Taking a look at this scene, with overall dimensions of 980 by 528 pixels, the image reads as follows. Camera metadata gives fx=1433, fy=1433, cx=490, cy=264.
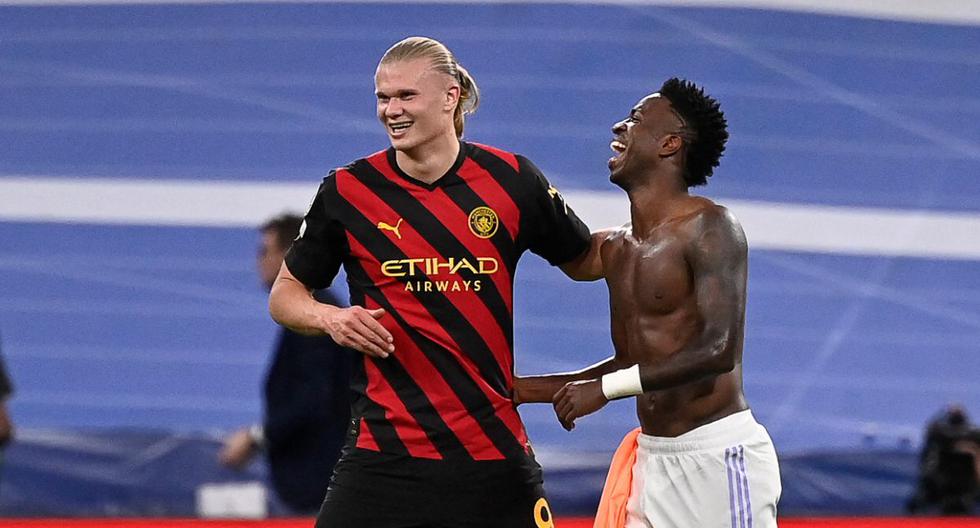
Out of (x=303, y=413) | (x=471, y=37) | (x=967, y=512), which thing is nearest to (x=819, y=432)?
(x=967, y=512)

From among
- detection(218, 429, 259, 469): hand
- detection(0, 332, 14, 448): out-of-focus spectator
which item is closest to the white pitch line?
detection(0, 332, 14, 448): out-of-focus spectator

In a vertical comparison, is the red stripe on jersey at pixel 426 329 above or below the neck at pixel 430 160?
below

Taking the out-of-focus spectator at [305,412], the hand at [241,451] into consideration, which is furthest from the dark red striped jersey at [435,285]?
the hand at [241,451]

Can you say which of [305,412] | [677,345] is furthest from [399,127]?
[305,412]

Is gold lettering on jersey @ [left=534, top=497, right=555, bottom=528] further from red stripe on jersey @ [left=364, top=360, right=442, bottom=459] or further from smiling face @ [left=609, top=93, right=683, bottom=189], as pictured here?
smiling face @ [left=609, top=93, right=683, bottom=189]

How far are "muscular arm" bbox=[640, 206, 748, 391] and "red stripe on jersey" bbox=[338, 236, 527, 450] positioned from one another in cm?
30

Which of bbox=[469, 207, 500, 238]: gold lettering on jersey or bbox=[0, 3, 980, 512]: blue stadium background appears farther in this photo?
bbox=[0, 3, 980, 512]: blue stadium background

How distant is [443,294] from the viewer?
115 inches

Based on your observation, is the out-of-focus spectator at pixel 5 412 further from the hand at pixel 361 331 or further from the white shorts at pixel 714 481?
the white shorts at pixel 714 481

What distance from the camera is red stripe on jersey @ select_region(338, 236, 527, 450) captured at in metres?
2.93

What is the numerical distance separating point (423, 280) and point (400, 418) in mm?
286

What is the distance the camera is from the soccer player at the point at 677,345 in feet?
9.42

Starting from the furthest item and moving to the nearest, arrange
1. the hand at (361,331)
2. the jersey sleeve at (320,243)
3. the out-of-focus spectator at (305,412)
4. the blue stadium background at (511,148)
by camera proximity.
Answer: the blue stadium background at (511,148) → the out-of-focus spectator at (305,412) → the jersey sleeve at (320,243) → the hand at (361,331)

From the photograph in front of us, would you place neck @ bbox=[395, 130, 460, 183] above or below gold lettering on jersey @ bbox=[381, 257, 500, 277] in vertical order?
above
